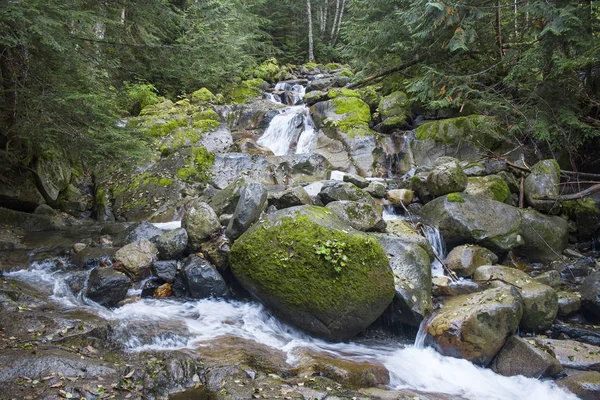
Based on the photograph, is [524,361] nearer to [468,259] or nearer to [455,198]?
[468,259]

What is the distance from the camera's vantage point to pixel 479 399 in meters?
4.61

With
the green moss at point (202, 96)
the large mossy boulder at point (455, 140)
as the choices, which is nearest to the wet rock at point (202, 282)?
the large mossy boulder at point (455, 140)

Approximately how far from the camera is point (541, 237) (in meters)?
8.27

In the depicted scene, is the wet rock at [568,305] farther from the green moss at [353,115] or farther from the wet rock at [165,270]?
the green moss at [353,115]

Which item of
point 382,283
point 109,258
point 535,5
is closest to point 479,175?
point 535,5

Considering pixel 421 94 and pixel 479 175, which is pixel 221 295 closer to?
pixel 479 175

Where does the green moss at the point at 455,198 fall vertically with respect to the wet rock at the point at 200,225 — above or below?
above

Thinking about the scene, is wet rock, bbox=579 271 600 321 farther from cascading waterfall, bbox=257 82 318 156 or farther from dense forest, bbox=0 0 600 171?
cascading waterfall, bbox=257 82 318 156

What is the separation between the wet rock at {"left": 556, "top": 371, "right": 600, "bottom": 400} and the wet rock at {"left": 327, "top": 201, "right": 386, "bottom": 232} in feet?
12.2

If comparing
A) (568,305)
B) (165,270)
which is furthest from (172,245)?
(568,305)

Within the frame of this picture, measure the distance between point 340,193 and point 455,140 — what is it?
585 cm

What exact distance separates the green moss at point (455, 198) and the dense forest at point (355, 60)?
2738 mm

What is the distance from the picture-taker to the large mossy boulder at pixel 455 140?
456 inches

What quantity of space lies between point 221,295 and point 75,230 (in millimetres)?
4935
